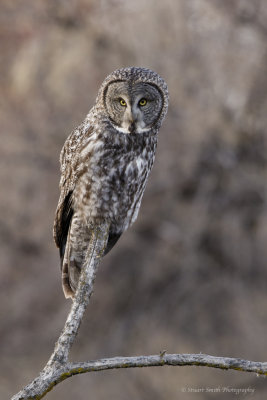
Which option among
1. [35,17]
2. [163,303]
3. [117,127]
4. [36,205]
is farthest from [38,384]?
[35,17]

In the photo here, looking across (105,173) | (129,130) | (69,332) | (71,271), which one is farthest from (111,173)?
(69,332)

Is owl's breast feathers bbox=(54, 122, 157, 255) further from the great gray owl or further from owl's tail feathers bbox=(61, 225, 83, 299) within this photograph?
owl's tail feathers bbox=(61, 225, 83, 299)

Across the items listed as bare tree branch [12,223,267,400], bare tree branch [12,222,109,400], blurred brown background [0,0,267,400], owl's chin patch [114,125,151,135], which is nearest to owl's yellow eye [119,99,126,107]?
owl's chin patch [114,125,151,135]

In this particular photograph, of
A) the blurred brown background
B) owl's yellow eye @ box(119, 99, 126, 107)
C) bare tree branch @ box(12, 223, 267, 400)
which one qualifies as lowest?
bare tree branch @ box(12, 223, 267, 400)

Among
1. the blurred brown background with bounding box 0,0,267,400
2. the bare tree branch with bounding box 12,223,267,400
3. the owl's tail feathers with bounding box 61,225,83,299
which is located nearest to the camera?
the bare tree branch with bounding box 12,223,267,400

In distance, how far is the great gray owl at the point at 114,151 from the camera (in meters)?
3.94

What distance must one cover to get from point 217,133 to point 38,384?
6.98m

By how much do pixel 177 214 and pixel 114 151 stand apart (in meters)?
5.75

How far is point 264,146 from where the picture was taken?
9.27m

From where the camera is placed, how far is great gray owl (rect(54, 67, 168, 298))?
394 centimetres

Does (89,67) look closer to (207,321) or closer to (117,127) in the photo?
(207,321)

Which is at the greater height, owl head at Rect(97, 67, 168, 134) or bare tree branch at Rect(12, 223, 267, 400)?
owl head at Rect(97, 67, 168, 134)

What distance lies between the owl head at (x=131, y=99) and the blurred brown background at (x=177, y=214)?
512cm

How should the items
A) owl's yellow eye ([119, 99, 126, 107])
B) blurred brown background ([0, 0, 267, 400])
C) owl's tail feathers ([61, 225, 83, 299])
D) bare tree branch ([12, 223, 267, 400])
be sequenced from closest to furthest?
bare tree branch ([12, 223, 267, 400]), owl's yellow eye ([119, 99, 126, 107]), owl's tail feathers ([61, 225, 83, 299]), blurred brown background ([0, 0, 267, 400])
